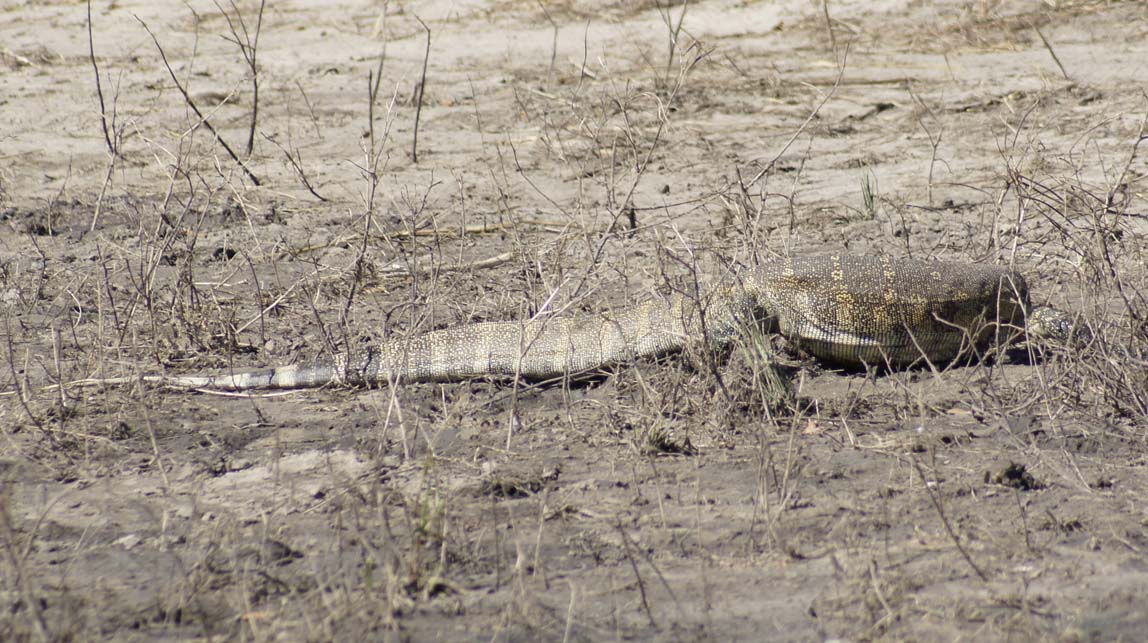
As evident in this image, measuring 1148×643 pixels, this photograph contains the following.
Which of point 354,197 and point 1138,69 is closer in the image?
point 354,197

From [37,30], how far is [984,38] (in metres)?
6.86

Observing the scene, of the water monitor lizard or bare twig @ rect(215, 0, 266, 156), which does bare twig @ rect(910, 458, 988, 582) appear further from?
bare twig @ rect(215, 0, 266, 156)

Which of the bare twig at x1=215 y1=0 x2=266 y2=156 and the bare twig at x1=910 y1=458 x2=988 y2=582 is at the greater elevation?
the bare twig at x1=215 y1=0 x2=266 y2=156

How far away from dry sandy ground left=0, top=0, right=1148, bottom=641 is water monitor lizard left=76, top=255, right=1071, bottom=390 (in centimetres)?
10

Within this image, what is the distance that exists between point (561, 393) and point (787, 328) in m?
0.88

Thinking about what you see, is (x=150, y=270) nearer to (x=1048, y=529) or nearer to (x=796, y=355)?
(x=796, y=355)

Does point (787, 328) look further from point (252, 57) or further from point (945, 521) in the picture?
point (252, 57)

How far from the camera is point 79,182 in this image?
7.07m

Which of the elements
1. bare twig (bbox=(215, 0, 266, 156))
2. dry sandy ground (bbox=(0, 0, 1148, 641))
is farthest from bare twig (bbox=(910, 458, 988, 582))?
bare twig (bbox=(215, 0, 266, 156))

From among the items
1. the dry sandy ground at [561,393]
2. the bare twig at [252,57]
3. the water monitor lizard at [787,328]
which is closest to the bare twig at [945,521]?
the dry sandy ground at [561,393]

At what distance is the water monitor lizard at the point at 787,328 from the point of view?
453cm

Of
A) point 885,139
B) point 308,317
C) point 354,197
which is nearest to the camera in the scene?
point 308,317

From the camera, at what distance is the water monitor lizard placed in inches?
178

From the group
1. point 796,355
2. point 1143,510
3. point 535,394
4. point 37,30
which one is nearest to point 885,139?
point 796,355
